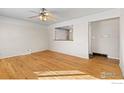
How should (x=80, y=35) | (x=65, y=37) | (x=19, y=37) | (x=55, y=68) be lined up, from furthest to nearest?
1. (x=65, y=37)
2. (x=19, y=37)
3. (x=80, y=35)
4. (x=55, y=68)

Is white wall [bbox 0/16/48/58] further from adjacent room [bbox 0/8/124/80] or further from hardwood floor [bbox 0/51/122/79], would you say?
hardwood floor [bbox 0/51/122/79]

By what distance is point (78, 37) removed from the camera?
533cm

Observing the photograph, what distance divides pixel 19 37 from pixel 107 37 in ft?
12.8

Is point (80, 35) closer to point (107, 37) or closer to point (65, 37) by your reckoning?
point (107, 37)

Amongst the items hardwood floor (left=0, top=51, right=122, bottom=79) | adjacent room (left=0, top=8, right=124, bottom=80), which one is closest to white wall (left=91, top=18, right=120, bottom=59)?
adjacent room (left=0, top=8, right=124, bottom=80)

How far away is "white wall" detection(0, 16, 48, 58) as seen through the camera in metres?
5.00

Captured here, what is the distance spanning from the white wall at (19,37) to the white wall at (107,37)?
288 centimetres

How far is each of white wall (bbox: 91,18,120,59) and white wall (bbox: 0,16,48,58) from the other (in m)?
2.88

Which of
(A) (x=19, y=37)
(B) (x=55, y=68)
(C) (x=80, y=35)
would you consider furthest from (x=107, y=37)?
(A) (x=19, y=37)

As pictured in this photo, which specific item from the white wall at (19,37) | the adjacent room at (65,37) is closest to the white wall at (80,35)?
the adjacent room at (65,37)

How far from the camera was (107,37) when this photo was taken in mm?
5262
